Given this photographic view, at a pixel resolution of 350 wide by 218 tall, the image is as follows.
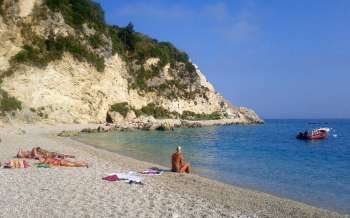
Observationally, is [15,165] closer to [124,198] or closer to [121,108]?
[124,198]

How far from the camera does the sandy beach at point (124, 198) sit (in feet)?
29.1

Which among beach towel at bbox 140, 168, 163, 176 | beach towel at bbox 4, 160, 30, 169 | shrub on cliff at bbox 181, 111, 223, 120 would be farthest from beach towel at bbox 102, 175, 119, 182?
shrub on cliff at bbox 181, 111, 223, 120

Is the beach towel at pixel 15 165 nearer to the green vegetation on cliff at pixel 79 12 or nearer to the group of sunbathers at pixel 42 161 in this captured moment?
the group of sunbathers at pixel 42 161

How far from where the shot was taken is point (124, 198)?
33.5 ft

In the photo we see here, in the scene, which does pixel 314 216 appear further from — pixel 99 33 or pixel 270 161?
pixel 99 33

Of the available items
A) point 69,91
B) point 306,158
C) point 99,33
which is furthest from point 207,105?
point 306,158

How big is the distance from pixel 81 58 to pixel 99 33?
591cm

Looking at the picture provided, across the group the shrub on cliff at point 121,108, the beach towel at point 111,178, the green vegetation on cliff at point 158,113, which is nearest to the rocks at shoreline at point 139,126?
the shrub on cliff at point 121,108

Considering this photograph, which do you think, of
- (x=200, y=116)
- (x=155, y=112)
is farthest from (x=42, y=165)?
(x=200, y=116)

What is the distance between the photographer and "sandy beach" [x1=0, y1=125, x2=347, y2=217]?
29.1 ft

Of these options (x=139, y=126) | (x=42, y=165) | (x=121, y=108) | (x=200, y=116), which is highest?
(x=121, y=108)

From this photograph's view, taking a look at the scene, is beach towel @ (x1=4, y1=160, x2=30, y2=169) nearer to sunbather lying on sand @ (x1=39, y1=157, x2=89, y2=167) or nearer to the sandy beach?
the sandy beach

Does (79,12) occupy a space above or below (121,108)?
above

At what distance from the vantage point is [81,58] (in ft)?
159
